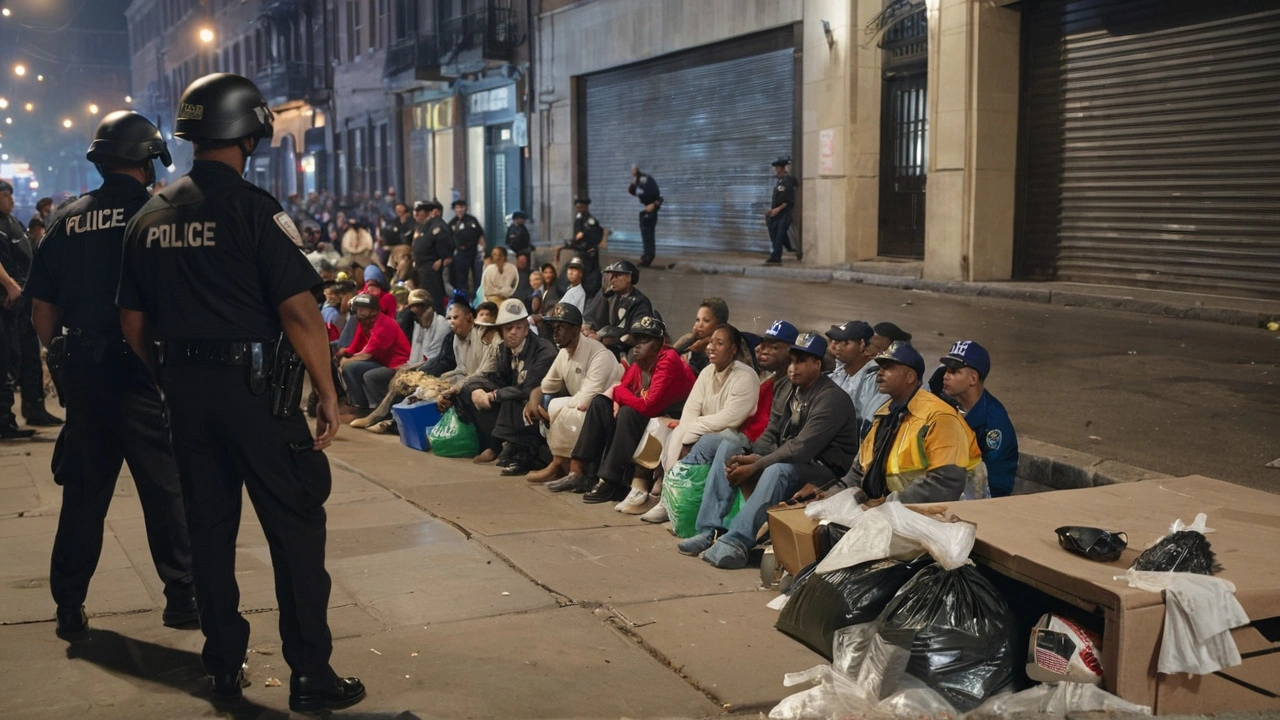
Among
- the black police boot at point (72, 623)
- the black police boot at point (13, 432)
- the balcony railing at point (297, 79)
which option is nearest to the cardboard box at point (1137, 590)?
the black police boot at point (72, 623)

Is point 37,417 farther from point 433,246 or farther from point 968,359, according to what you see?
point 968,359

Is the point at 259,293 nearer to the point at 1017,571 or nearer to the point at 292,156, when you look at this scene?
the point at 1017,571

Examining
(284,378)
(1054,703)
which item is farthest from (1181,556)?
(284,378)

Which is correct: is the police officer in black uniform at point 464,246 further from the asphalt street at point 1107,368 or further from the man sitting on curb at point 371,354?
the man sitting on curb at point 371,354

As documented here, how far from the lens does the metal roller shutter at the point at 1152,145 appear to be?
13.0m

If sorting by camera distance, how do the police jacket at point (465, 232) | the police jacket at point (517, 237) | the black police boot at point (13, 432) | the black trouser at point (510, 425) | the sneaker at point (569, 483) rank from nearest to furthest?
the sneaker at point (569, 483) < the black trouser at point (510, 425) < the black police boot at point (13, 432) < the police jacket at point (517, 237) < the police jacket at point (465, 232)

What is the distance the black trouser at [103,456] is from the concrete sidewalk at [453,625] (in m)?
0.34

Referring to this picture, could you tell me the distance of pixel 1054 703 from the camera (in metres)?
4.08

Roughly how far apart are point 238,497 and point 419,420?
6213 millimetres

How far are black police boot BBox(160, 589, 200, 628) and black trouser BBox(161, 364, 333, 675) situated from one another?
37.6 inches

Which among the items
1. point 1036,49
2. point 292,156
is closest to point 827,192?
point 1036,49

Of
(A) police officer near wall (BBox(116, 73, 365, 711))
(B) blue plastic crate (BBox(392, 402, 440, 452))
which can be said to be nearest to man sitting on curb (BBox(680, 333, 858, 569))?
(A) police officer near wall (BBox(116, 73, 365, 711))

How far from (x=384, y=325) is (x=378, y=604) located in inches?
269

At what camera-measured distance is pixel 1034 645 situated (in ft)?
13.8
